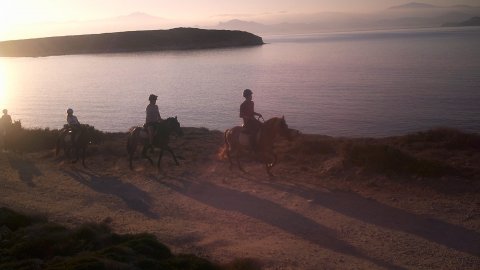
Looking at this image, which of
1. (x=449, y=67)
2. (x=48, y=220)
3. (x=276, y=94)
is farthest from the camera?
(x=449, y=67)

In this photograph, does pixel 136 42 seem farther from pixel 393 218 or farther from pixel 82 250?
pixel 82 250

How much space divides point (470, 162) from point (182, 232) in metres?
10.6

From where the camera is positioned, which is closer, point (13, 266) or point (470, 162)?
point (13, 266)

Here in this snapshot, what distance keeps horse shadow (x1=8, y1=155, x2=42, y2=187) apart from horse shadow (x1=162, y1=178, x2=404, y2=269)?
18.9ft

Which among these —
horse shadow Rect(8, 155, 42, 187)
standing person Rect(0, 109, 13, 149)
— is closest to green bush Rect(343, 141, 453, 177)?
horse shadow Rect(8, 155, 42, 187)

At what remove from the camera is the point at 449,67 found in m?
68.1

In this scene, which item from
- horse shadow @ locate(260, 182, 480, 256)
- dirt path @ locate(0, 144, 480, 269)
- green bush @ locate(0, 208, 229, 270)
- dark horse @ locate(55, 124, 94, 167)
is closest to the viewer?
green bush @ locate(0, 208, 229, 270)

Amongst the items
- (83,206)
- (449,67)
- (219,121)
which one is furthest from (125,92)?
(83,206)

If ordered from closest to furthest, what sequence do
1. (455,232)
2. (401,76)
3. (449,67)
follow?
1. (455,232)
2. (401,76)
3. (449,67)

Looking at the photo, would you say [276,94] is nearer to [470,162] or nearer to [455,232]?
[470,162]

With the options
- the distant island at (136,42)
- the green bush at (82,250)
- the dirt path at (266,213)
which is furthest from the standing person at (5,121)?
the distant island at (136,42)

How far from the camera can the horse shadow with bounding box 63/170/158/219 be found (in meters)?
14.2

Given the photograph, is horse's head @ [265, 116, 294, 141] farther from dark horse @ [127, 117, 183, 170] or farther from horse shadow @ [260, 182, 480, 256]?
dark horse @ [127, 117, 183, 170]

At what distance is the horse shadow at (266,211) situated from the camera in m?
10.4
